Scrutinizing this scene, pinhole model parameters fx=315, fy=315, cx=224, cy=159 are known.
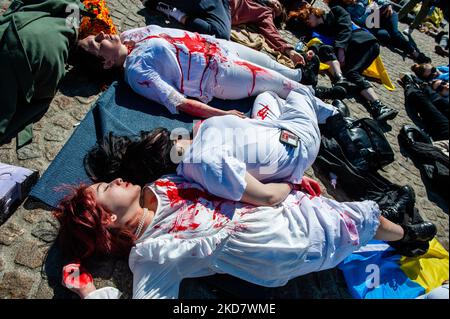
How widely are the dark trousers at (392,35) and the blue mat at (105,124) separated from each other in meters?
5.97

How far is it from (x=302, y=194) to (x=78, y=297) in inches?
81.7

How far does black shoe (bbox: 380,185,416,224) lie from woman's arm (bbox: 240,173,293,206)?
135cm

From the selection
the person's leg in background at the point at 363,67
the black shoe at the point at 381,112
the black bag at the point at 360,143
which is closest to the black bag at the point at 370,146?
the black bag at the point at 360,143

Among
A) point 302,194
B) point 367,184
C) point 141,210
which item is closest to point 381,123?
point 367,184

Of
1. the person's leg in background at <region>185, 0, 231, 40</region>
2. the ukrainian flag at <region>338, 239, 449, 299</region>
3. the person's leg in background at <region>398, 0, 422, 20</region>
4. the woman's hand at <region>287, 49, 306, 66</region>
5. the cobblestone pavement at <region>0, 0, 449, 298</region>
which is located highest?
the person's leg in background at <region>398, 0, 422, 20</region>

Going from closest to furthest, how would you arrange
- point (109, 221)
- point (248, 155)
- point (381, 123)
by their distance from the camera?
1. point (109, 221)
2. point (248, 155)
3. point (381, 123)

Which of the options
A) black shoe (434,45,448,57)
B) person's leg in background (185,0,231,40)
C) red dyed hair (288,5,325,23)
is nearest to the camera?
person's leg in background (185,0,231,40)

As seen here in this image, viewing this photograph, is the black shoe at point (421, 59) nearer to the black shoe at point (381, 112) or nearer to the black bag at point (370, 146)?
the black shoe at point (381, 112)

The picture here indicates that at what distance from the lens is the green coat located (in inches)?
122

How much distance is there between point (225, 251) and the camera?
97.0 inches

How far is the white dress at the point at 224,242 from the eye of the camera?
2.39 m

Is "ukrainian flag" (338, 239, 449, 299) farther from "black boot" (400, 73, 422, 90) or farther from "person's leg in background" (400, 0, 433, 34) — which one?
"person's leg in background" (400, 0, 433, 34)

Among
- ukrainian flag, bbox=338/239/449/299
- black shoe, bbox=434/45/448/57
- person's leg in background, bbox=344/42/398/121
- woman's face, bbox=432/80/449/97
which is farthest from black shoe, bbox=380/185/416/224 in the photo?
black shoe, bbox=434/45/448/57
